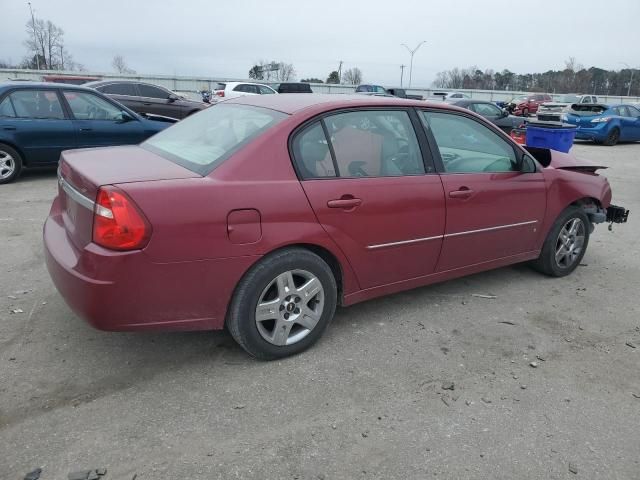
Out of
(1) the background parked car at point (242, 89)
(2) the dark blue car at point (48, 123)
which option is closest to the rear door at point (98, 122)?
(2) the dark blue car at point (48, 123)

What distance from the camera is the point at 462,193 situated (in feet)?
12.6

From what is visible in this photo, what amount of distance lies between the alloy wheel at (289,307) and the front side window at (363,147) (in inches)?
26.0

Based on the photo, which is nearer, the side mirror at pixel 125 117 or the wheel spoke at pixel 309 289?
the wheel spoke at pixel 309 289

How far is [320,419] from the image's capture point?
272cm

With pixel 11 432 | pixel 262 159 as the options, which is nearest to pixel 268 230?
pixel 262 159

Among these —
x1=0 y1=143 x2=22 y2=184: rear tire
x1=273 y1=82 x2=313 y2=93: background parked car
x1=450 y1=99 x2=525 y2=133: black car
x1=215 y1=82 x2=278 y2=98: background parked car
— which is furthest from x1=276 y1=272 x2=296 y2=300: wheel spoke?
x1=273 y1=82 x2=313 y2=93: background parked car

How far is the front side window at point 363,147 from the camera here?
129 inches

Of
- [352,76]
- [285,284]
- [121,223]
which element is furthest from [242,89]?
[352,76]

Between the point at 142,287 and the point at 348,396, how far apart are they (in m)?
1.26

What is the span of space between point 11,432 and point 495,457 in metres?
2.31

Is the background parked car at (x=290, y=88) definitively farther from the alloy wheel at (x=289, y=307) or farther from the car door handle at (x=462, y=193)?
the alloy wheel at (x=289, y=307)

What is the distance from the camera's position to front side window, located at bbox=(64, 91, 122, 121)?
8.30m

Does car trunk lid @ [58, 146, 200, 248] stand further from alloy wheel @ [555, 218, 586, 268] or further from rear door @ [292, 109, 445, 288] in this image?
alloy wheel @ [555, 218, 586, 268]

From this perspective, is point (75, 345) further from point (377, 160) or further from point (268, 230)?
point (377, 160)
